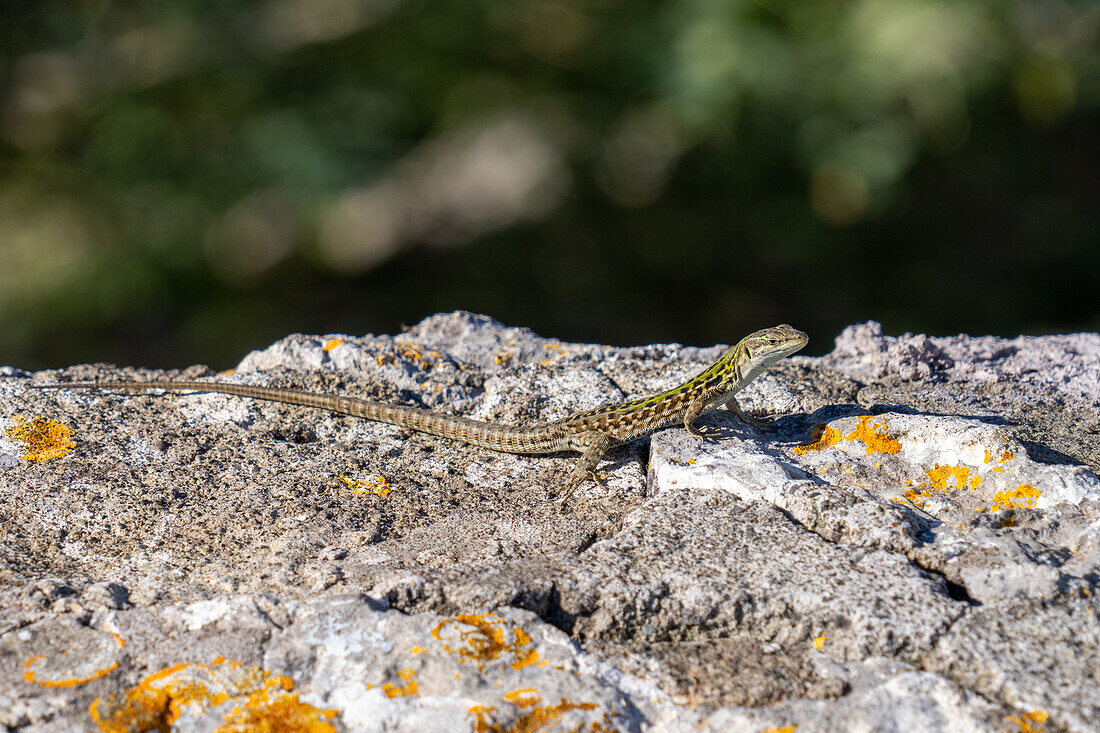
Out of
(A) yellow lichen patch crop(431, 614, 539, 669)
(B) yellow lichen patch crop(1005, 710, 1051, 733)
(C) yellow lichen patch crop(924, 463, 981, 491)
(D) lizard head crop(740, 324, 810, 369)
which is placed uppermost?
(D) lizard head crop(740, 324, 810, 369)

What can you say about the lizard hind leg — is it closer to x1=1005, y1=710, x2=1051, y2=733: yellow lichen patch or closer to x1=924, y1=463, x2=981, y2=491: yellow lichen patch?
x1=924, y1=463, x2=981, y2=491: yellow lichen patch

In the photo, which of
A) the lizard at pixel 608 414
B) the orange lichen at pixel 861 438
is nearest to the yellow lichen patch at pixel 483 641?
the lizard at pixel 608 414

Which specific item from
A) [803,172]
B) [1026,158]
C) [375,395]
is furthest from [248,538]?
[1026,158]

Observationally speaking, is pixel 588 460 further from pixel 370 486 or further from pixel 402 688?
pixel 402 688

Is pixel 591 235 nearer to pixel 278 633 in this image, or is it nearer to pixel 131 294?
pixel 131 294

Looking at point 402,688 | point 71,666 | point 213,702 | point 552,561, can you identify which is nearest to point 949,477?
point 552,561

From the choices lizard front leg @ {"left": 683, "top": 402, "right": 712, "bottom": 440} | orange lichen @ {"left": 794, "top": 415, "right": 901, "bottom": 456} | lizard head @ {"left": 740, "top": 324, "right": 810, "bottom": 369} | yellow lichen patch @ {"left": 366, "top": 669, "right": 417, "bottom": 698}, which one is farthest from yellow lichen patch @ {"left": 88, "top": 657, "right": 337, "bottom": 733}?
lizard head @ {"left": 740, "top": 324, "right": 810, "bottom": 369}
